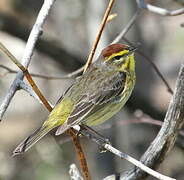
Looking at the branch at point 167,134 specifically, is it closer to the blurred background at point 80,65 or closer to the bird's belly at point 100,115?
the bird's belly at point 100,115

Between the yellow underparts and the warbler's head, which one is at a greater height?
the warbler's head

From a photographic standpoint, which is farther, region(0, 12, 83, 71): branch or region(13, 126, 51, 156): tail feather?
region(0, 12, 83, 71): branch

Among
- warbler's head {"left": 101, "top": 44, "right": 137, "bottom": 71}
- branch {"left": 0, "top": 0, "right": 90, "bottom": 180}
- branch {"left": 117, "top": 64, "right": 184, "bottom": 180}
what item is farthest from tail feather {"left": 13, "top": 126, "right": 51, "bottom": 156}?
warbler's head {"left": 101, "top": 44, "right": 137, "bottom": 71}

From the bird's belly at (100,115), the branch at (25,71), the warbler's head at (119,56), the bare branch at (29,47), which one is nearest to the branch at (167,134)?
the branch at (25,71)

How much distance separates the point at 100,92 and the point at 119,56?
0.37 meters

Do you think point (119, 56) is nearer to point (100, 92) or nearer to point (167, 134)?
point (100, 92)

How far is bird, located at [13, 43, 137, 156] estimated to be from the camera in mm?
4879

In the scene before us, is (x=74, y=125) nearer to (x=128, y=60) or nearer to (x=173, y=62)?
(x=128, y=60)

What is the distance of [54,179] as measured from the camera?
835 cm

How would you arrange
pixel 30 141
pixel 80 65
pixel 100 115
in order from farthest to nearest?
1. pixel 80 65
2. pixel 100 115
3. pixel 30 141

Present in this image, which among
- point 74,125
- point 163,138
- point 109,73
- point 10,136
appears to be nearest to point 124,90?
point 109,73

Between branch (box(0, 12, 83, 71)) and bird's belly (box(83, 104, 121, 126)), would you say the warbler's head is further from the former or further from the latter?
branch (box(0, 12, 83, 71))

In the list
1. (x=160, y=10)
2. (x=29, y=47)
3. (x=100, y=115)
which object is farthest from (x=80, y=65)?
(x=29, y=47)

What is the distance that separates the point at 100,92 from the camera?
5.26 metres
